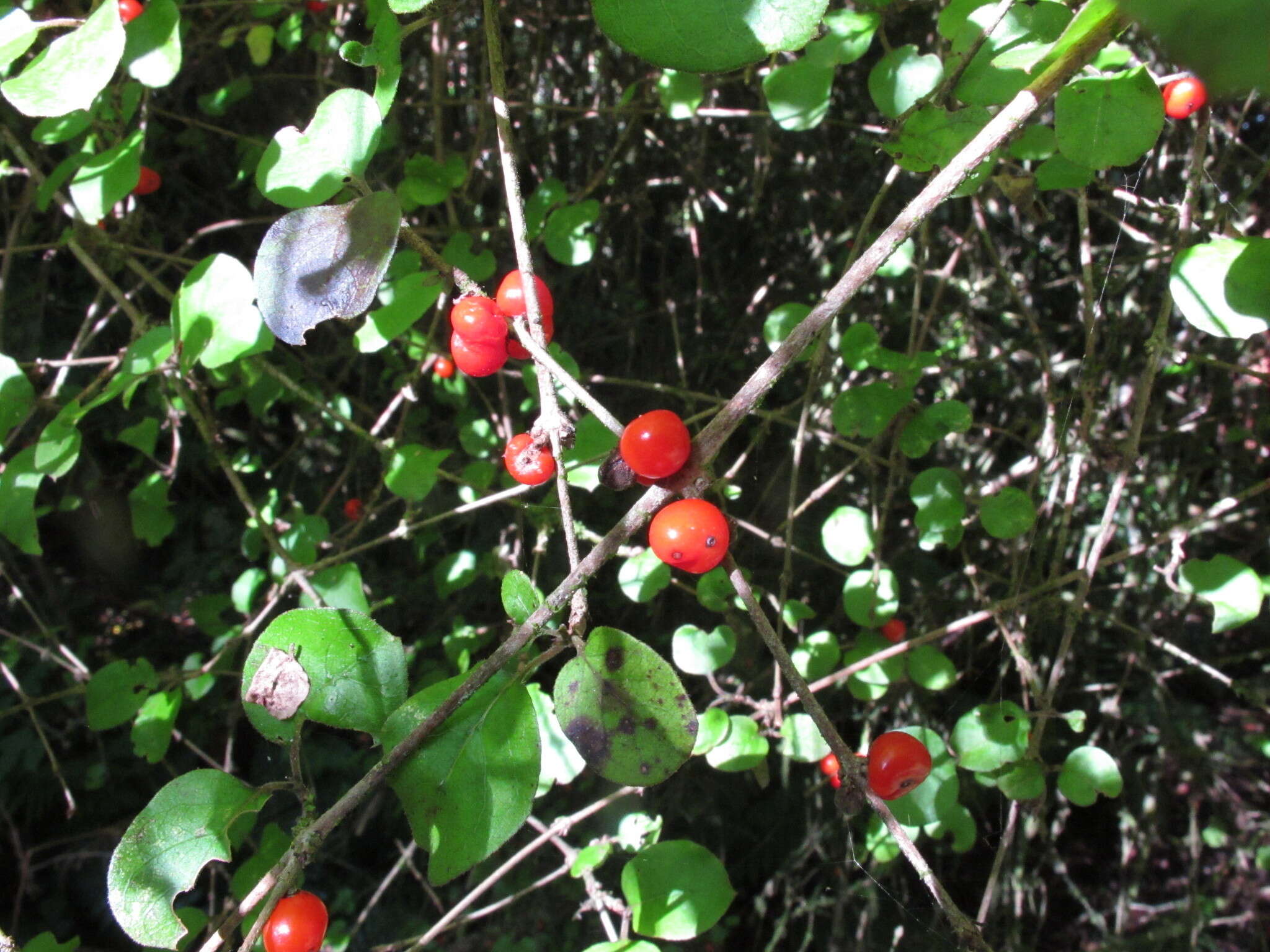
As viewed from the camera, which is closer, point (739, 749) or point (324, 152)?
point (324, 152)

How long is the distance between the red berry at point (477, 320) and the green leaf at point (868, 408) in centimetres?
54

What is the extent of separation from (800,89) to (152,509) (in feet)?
4.82

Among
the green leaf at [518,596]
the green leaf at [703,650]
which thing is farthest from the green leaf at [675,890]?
the green leaf at [518,596]

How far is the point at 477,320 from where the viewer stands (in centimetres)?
83

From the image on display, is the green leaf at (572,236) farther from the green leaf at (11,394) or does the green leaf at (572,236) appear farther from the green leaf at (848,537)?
the green leaf at (11,394)

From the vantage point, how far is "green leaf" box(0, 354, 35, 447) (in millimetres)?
1143

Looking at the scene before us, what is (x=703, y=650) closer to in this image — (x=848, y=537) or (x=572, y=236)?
(x=848, y=537)

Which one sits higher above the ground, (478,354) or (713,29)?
(713,29)

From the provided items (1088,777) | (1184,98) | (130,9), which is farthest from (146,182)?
(1088,777)

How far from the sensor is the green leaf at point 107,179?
113 cm

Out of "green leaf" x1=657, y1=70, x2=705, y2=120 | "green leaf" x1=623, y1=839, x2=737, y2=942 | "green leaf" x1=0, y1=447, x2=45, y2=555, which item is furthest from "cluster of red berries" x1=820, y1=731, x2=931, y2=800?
"green leaf" x1=0, y1=447, x2=45, y2=555

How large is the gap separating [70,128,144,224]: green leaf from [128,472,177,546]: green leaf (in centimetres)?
65

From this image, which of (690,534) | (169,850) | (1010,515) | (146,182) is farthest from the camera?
(146,182)

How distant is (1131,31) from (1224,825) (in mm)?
1798
